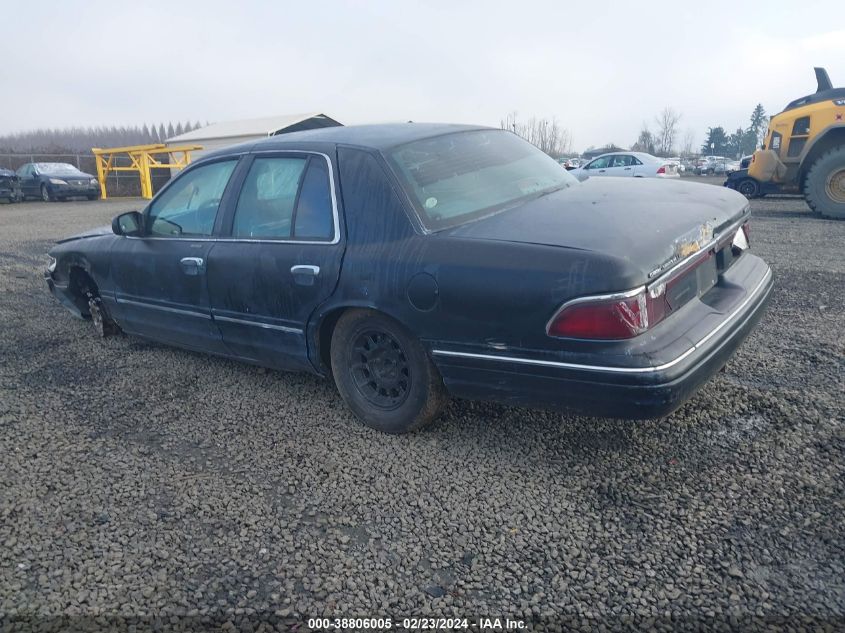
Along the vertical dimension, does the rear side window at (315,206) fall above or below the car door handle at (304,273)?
above

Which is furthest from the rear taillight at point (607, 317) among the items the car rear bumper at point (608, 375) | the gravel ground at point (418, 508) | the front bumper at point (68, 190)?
the front bumper at point (68, 190)

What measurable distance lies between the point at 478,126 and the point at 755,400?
2272 millimetres

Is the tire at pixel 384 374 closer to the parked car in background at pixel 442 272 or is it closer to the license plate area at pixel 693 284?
the parked car in background at pixel 442 272

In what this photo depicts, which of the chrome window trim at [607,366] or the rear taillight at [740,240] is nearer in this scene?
the chrome window trim at [607,366]

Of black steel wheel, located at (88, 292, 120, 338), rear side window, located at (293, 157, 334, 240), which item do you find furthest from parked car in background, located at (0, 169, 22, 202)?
rear side window, located at (293, 157, 334, 240)

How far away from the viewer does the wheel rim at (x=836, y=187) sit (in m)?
11.0

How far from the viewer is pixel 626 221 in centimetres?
293

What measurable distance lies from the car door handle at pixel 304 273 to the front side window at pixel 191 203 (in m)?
0.88

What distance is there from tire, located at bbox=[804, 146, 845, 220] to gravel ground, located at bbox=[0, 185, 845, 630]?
26.4ft

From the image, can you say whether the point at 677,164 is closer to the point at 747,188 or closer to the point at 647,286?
the point at 747,188

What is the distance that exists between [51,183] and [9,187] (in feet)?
4.49

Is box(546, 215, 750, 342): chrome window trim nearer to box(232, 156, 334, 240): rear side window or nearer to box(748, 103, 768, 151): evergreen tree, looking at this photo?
box(232, 156, 334, 240): rear side window


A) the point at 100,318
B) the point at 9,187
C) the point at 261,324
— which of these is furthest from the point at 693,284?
the point at 9,187

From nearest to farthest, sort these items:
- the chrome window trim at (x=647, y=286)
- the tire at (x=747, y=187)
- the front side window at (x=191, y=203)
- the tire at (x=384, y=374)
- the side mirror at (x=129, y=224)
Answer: the chrome window trim at (x=647, y=286) < the tire at (x=384, y=374) < the front side window at (x=191, y=203) < the side mirror at (x=129, y=224) < the tire at (x=747, y=187)
